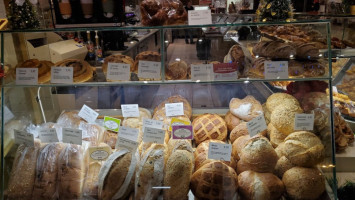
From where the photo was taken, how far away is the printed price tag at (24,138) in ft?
6.22

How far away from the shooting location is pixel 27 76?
1872 mm

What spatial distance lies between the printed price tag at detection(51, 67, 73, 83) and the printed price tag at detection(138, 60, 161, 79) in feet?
1.57

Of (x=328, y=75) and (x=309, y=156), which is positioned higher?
(x=328, y=75)

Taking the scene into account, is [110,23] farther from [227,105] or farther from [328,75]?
[328,75]

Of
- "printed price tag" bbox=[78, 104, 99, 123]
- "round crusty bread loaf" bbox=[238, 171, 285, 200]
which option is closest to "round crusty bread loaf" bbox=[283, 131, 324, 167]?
"round crusty bread loaf" bbox=[238, 171, 285, 200]

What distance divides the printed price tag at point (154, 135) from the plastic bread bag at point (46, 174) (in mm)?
592

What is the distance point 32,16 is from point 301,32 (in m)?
1.99

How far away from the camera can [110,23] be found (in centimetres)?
187

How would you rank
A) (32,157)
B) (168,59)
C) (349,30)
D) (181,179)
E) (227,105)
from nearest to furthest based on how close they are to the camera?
(181,179), (32,157), (168,59), (227,105), (349,30)

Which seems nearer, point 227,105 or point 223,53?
point 223,53

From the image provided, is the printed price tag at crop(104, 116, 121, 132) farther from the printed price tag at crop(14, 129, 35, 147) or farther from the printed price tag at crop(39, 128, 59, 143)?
the printed price tag at crop(14, 129, 35, 147)

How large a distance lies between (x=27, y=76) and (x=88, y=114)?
1.90ft

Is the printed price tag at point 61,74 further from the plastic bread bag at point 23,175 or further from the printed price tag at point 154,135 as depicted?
the printed price tag at point 154,135

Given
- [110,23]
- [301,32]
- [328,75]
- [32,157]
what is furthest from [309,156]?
[32,157]
